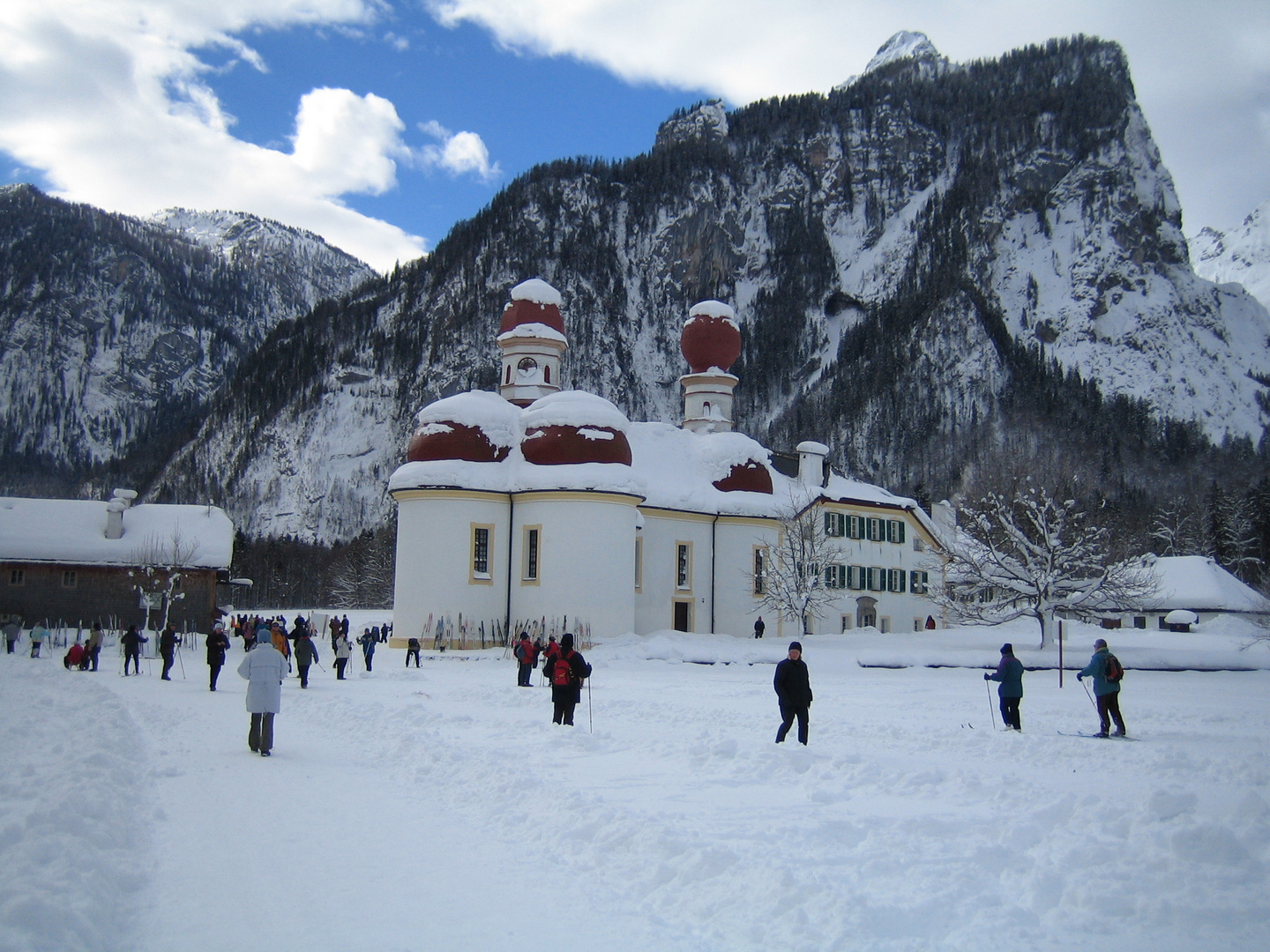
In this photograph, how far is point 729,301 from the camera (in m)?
167

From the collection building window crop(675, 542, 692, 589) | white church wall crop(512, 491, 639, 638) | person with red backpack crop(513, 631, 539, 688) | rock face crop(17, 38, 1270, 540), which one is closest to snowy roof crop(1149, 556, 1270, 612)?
building window crop(675, 542, 692, 589)

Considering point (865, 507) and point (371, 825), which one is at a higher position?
point (865, 507)

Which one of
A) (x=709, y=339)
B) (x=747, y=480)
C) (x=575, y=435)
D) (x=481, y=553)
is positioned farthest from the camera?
(x=709, y=339)

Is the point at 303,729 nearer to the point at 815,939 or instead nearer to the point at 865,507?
the point at 815,939

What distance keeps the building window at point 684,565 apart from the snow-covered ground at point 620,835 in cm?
2771

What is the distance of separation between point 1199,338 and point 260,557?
120731mm

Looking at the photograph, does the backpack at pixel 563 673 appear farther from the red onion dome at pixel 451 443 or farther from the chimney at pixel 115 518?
the chimney at pixel 115 518

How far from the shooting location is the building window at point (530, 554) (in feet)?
129

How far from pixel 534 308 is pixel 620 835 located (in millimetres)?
41987

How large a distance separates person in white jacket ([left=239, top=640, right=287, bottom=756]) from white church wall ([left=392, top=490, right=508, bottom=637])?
82.1 ft

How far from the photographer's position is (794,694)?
44.7 feet

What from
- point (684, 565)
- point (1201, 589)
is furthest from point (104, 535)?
point (1201, 589)

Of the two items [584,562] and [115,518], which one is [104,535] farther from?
[584,562]

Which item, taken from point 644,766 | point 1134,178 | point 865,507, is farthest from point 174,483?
point 644,766
